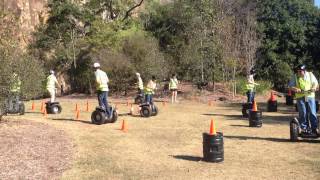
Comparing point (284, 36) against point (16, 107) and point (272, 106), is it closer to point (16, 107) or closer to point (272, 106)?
point (272, 106)

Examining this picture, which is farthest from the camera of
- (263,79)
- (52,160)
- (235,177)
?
(263,79)

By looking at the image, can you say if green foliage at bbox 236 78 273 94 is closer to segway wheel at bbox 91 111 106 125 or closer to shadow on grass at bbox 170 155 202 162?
segway wheel at bbox 91 111 106 125

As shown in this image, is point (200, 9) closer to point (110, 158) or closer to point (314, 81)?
point (314, 81)

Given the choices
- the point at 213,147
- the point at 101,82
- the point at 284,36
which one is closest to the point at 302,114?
the point at 213,147

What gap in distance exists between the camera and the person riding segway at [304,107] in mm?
14523

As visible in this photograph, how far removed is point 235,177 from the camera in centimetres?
1085

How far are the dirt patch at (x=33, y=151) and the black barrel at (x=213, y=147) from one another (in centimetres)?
321

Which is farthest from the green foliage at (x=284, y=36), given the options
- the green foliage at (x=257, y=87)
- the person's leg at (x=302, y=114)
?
the person's leg at (x=302, y=114)

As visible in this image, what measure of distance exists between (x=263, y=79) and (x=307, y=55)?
5.46 metres

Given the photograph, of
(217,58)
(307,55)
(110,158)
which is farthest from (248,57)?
(110,158)

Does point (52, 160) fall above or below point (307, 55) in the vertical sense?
below

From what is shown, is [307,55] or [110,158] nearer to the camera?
[110,158]

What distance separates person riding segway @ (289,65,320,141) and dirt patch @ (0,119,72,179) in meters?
6.20

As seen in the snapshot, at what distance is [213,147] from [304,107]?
12.7ft
